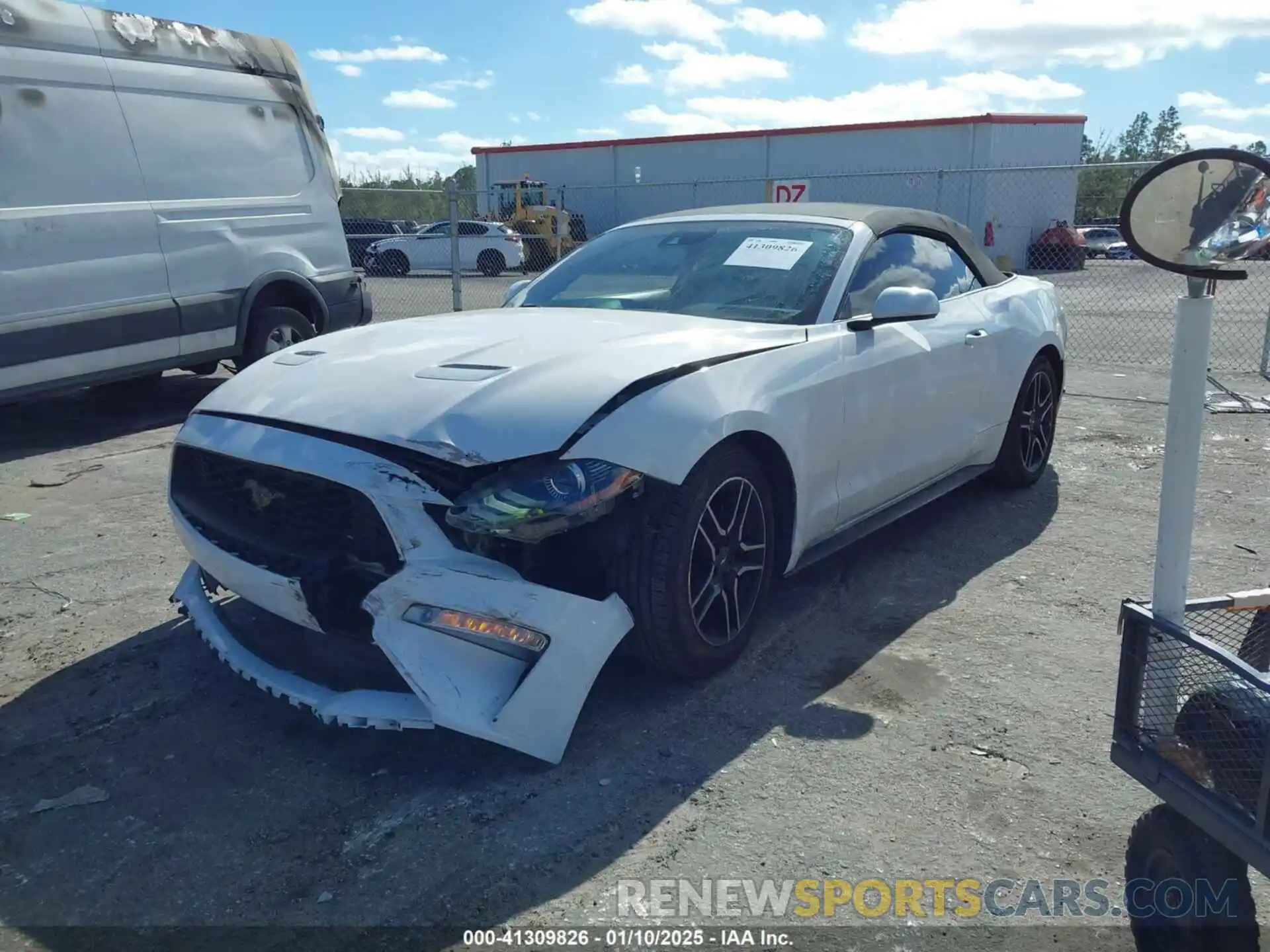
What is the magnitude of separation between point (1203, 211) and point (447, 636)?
1.98 m

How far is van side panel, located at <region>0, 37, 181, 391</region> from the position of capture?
630cm

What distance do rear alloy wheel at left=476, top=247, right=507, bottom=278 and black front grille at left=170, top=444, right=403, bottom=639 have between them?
66.8 feet

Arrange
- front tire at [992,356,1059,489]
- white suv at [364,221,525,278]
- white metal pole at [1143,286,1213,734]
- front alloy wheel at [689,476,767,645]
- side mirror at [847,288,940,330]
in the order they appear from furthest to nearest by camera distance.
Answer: white suv at [364,221,525,278] → front tire at [992,356,1059,489] → side mirror at [847,288,940,330] → front alloy wheel at [689,476,767,645] → white metal pole at [1143,286,1213,734]

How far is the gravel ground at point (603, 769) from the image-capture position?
2447mm

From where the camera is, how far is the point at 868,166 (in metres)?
28.2

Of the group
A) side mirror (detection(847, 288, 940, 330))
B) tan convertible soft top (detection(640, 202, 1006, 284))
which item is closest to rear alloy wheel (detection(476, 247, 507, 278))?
tan convertible soft top (detection(640, 202, 1006, 284))

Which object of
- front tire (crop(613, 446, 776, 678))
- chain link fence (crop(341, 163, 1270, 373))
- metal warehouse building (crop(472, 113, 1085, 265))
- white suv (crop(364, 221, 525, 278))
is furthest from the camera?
metal warehouse building (crop(472, 113, 1085, 265))

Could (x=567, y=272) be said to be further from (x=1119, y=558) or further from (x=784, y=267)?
(x=1119, y=558)

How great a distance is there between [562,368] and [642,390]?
25cm

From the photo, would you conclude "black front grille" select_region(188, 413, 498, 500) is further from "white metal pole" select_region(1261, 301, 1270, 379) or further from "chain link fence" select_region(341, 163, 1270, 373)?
A: "chain link fence" select_region(341, 163, 1270, 373)

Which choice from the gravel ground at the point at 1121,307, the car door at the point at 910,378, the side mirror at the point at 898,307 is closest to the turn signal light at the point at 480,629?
the car door at the point at 910,378

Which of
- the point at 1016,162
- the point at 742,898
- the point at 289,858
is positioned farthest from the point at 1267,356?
the point at 1016,162

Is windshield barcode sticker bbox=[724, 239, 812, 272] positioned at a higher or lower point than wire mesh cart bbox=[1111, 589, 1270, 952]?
higher

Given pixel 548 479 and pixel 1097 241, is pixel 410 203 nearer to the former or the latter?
pixel 1097 241
